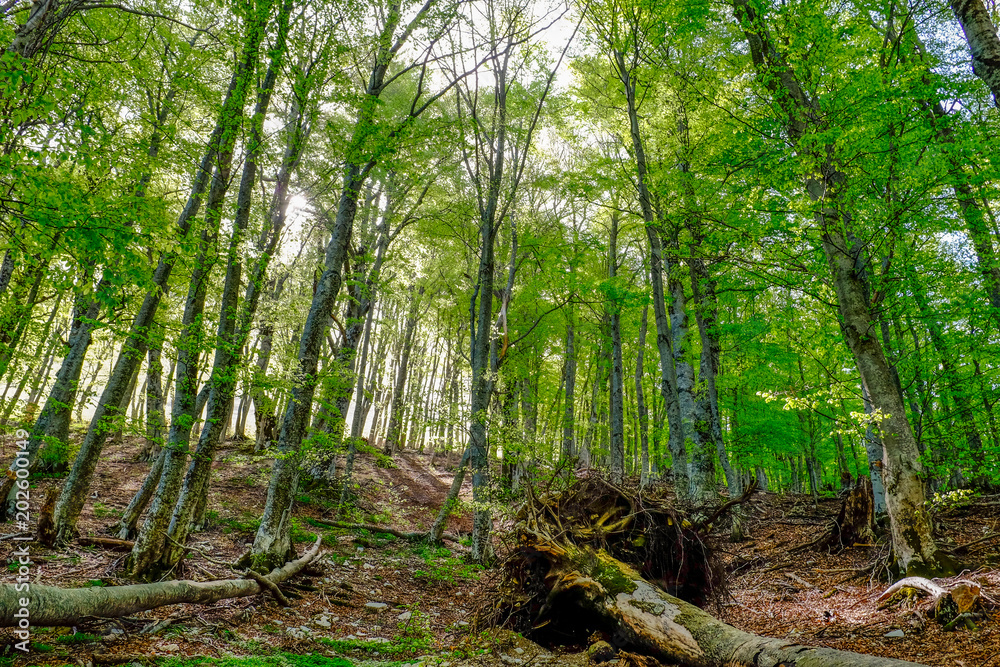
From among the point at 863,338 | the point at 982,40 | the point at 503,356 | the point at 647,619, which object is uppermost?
the point at 982,40

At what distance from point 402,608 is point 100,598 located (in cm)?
378

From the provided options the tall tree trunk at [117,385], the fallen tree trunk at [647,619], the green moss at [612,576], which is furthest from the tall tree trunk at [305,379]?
the green moss at [612,576]

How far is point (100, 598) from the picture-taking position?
3775 millimetres

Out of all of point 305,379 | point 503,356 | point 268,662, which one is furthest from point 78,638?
point 503,356

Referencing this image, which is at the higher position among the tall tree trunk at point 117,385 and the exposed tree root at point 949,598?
the tall tree trunk at point 117,385

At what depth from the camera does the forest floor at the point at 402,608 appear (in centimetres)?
392

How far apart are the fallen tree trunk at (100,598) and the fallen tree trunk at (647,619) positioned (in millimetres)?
3547

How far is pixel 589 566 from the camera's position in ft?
16.7

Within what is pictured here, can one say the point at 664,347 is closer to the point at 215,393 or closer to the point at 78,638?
the point at 215,393

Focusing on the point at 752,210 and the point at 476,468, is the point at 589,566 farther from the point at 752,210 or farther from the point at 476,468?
the point at 752,210

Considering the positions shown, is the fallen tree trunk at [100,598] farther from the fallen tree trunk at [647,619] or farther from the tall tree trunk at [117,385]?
the fallen tree trunk at [647,619]

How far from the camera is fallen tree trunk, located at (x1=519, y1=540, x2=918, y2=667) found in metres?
3.19

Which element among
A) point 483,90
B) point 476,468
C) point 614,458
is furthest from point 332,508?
point 483,90

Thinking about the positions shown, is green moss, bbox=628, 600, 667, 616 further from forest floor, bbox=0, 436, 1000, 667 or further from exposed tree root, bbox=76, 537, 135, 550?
exposed tree root, bbox=76, 537, 135, 550
